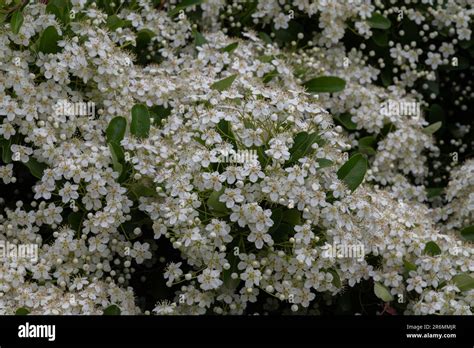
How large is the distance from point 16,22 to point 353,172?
69.7 inches

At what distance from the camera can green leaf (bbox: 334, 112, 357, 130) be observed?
4824 millimetres

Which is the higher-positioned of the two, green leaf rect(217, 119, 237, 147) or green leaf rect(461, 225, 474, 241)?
green leaf rect(217, 119, 237, 147)

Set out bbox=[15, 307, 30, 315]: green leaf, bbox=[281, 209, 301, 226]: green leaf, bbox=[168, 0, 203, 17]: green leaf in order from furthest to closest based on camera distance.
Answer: bbox=[168, 0, 203, 17]: green leaf → bbox=[281, 209, 301, 226]: green leaf → bbox=[15, 307, 30, 315]: green leaf

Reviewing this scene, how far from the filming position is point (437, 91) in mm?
5258

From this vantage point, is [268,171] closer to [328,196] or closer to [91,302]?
[328,196]

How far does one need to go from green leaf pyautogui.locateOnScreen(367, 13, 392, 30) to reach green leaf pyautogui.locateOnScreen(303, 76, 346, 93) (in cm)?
66

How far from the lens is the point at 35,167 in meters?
3.88

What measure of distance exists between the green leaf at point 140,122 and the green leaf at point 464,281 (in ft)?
5.33

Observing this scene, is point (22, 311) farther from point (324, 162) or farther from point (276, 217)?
point (324, 162)

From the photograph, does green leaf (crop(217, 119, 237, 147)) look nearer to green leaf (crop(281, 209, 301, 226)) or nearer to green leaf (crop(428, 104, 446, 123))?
green leaf (crop(281, 209, 301, 226))

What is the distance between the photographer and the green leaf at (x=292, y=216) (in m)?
3.62

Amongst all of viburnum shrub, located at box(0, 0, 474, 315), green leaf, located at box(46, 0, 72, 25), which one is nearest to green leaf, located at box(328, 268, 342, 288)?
viburnum shrub, located at box(0, 0, 474, 315)

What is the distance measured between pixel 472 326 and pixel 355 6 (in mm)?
2261

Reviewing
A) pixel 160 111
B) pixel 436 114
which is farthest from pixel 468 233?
pixel 160 111
